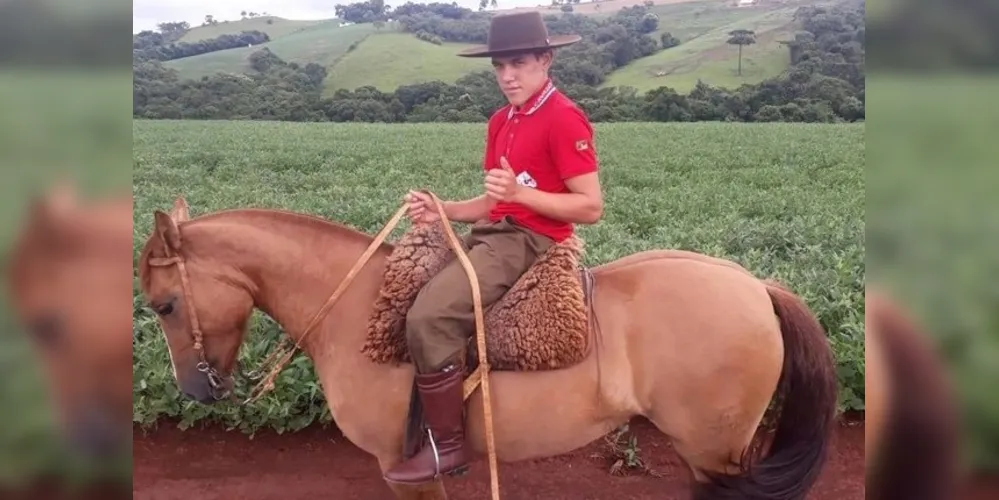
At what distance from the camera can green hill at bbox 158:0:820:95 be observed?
37344 millimetres

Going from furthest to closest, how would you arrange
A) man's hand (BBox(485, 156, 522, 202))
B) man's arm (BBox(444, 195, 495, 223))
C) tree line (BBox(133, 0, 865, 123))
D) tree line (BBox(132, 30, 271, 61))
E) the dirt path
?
tree line (BBox(133, 0, 865, 123)) < tree line (BBox(132, 30, 271, 61)) < the dirt path < man's arm (BBox(444, 195, 495, 223)) < man's hand (BBox(485, 156, 522, 202))

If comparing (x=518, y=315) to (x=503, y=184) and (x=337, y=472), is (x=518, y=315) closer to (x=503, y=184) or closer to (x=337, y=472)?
(x=503, y=184)

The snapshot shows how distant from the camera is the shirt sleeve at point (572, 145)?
9.05 ft

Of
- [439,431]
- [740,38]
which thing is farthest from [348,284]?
[740,38]

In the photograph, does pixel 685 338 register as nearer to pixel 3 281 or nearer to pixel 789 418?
pixel 789 418

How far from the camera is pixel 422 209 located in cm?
305

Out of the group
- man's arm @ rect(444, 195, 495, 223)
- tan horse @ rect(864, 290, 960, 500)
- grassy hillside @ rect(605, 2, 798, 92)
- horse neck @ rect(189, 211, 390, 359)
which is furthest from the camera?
grassy hillside @ rect(605, 2, 798, 92)

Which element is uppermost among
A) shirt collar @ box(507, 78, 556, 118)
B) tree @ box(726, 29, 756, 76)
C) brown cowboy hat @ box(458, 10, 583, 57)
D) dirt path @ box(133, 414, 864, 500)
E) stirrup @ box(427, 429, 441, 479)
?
tree @ box(726, 29, 756, 76)

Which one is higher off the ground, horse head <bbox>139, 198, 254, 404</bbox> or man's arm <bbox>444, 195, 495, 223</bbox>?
man's arm <bbox>444, 195, 495, 223</bbox>

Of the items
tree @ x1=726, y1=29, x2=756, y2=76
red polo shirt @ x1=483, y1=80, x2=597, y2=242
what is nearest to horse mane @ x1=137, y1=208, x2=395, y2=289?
red polo shirt @ x1=483, y1=80, x2=597, y2=242

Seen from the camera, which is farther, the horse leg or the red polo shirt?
the horse leg

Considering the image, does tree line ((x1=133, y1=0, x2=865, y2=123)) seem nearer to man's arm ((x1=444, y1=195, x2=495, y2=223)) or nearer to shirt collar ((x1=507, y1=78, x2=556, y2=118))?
man's arm ((x1=444, y1=195, x2=495, y2=223))

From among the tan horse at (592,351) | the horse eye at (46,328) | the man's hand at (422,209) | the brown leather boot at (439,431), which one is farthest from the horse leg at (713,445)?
the horse eye at (46,328)

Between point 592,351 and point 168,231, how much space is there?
1.80 m
